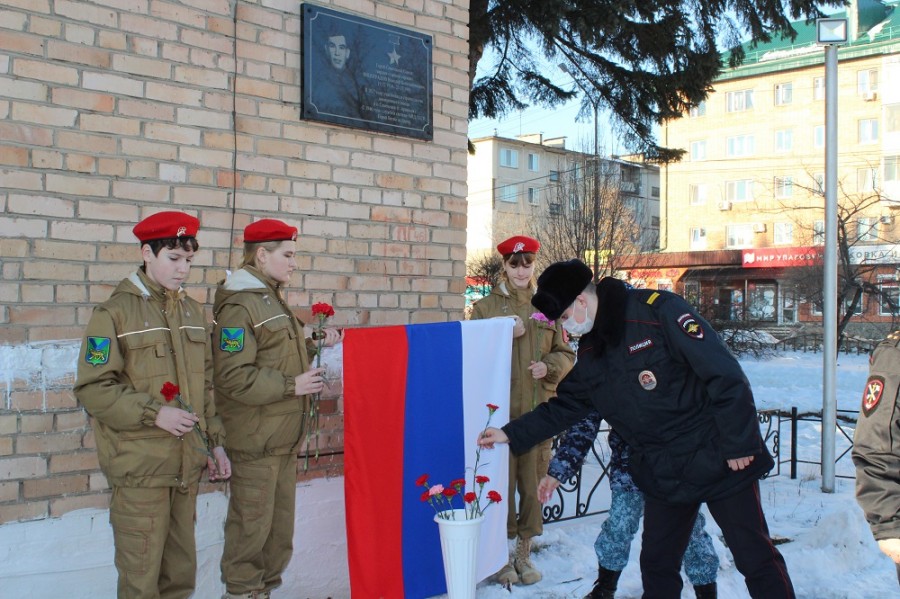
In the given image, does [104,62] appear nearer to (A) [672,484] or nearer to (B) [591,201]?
(A) [672,484]

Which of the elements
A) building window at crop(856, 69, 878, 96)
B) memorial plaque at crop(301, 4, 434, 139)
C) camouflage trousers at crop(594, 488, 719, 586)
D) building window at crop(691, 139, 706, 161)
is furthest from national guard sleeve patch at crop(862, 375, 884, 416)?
building window at crop(691, 139, 706, 161)

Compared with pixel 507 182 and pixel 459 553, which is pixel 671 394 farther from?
pixel 507 182

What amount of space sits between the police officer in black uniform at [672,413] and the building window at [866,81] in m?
37.5

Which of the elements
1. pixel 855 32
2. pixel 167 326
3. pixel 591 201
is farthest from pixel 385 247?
pixel 855 32

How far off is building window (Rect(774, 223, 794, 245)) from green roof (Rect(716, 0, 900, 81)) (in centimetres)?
739

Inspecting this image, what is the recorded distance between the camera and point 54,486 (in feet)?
10.7

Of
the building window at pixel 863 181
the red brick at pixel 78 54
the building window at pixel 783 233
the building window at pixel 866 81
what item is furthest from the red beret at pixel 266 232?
the building window at pixel 866 81

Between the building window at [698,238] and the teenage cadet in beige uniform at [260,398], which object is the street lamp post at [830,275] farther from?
the building window at [698,238]

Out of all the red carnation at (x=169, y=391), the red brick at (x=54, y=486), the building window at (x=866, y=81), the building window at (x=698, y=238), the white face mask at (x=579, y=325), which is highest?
the building window at (x=866, y=81)

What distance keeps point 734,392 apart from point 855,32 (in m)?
38.2

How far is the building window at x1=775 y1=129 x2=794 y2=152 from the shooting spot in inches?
1480

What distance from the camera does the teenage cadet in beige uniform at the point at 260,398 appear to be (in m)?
3.34

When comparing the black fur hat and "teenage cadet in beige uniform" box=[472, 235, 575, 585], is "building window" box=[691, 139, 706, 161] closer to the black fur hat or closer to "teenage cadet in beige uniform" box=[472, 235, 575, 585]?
"teenage cadet in beige uniform" box=[472, 235, 575, 585]

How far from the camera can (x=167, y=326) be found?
3.07 m
